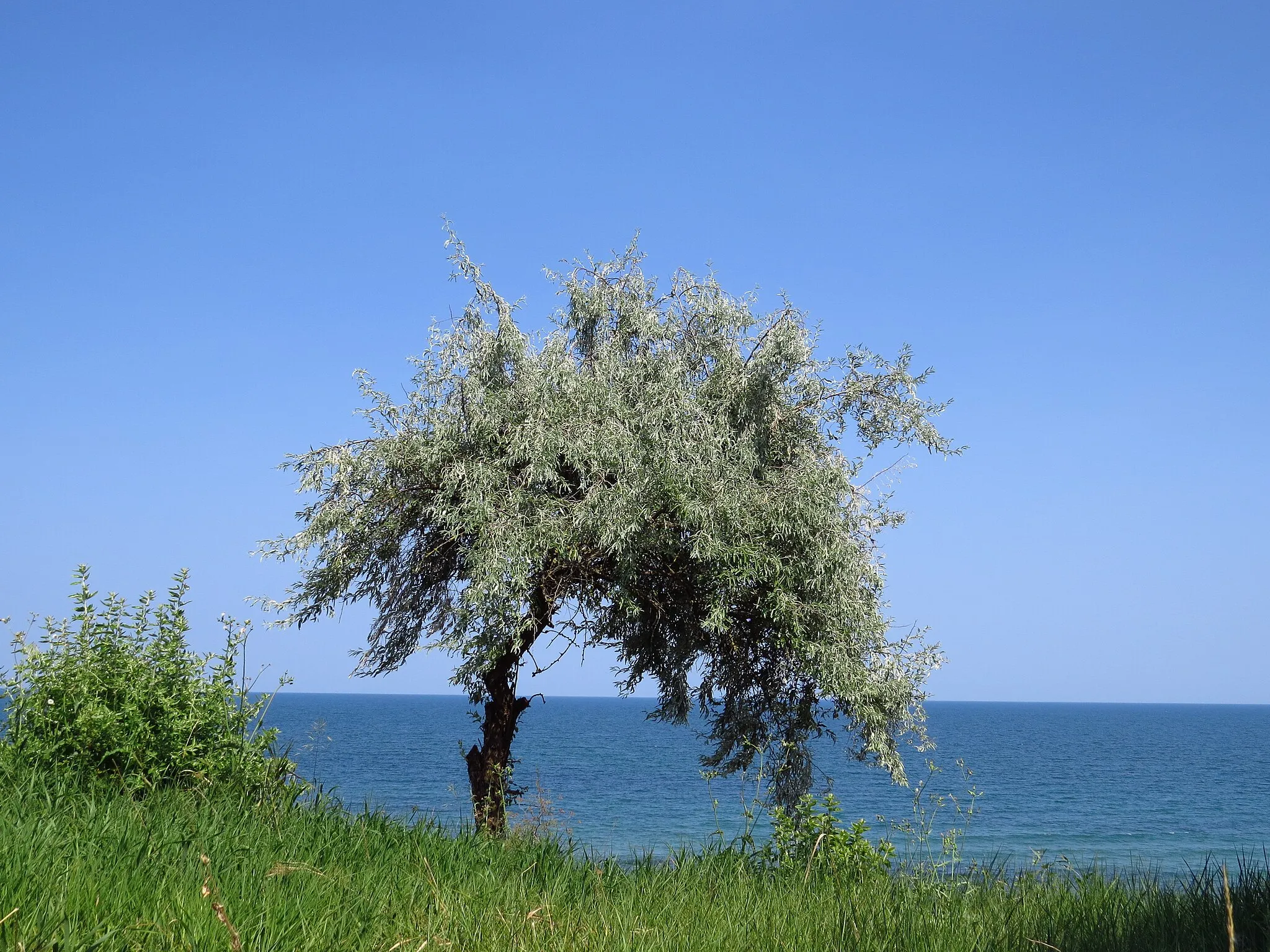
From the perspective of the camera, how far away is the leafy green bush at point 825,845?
27.5 ft

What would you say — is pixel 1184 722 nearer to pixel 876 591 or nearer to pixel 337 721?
pixel 337 721

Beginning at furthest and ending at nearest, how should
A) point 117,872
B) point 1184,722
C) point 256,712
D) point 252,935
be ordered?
point 1184,722
point 256,712
point 117,872
point 252,935

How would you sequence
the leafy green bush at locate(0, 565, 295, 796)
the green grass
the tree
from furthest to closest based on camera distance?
the tree
the leafy green bush at locate(0, 565, 295, 796)
the green grass

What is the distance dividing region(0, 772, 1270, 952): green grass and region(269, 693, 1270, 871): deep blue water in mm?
1158

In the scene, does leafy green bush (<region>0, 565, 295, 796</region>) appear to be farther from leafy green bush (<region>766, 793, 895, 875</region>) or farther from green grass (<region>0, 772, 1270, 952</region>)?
leafy green bush (<region>766, 793, 895, 875</region>)

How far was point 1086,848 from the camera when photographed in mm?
33281

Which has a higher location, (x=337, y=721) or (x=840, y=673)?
(x=840, y=673)

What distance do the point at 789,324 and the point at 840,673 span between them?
499cm

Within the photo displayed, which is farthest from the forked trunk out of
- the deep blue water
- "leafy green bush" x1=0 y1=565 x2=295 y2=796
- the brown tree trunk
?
"leafy green bush" x1=0 y1=565 x2=295 y2=796

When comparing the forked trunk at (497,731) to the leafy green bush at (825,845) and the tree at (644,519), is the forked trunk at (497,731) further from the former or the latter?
the leafy green bush at (825,845)

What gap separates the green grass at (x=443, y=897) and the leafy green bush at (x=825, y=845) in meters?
0.28

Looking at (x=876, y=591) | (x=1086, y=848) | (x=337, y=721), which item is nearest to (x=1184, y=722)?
(x=337, y=721)

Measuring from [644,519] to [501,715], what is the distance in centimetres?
388

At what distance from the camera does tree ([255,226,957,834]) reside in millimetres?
12133
